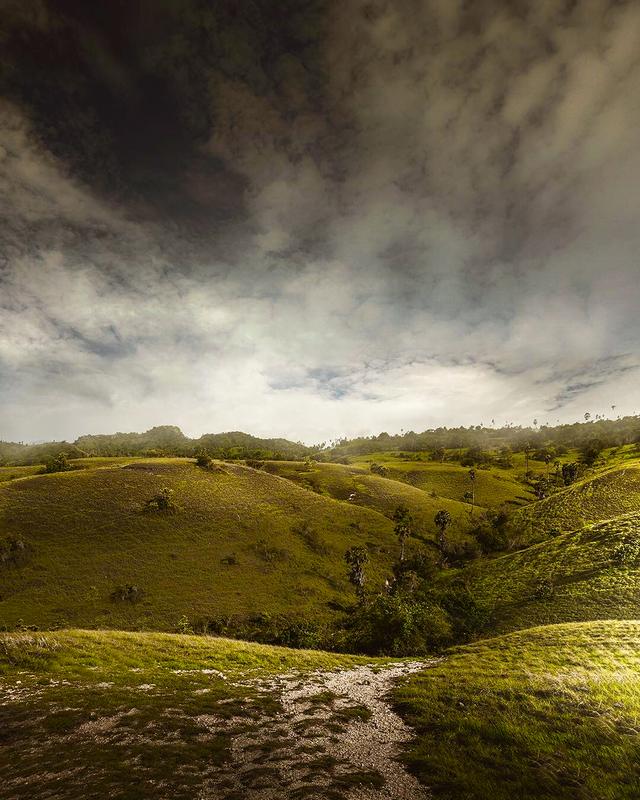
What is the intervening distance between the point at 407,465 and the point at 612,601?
145 meters

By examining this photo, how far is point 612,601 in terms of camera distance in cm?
4112

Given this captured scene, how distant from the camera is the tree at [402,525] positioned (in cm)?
9031

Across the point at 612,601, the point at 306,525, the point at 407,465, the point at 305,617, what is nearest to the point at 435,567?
the point at 306,525

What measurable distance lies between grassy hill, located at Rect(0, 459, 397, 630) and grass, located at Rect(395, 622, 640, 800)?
4526 centimetres

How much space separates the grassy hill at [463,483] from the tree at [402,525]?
3593cm

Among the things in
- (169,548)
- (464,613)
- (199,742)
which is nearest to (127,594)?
(169,548)

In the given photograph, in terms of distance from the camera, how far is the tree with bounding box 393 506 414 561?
296 feet

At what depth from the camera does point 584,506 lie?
90375 mm

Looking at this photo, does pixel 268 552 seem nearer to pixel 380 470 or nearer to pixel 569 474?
pixel 380 470

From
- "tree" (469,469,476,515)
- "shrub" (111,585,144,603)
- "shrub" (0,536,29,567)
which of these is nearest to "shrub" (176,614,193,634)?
"shrub" (111,585,144,603)

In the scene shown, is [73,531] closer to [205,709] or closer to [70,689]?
[70,689]

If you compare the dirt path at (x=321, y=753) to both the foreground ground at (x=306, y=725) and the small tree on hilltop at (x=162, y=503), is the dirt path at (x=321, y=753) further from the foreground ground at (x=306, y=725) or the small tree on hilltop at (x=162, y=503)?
the small tree on hilltop at (x=162, y=503)

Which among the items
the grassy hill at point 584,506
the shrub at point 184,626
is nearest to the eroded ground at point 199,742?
the shrub at point 184,626

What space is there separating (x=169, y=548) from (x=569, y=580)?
69.7m
